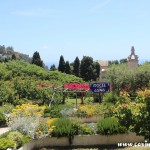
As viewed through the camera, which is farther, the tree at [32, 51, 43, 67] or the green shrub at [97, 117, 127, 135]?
the tree at [32, 51, 43, 67]

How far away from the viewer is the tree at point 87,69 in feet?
196

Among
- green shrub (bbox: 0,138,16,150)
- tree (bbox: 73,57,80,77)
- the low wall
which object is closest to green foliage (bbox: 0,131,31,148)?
green shrub (bbox: 0,138,16,150)

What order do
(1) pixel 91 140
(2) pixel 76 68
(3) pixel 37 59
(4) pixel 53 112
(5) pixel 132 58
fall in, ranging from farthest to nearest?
1. (5) pixel 132 58
2. (2) pixel 76 68
3. (3) pixel 37 59
4. (4) pixel 53 112
5. (1) pixel 91 140

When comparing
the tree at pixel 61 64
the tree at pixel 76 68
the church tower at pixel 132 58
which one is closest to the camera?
the tree at pixel 76 68

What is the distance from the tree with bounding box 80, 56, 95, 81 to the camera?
2351 inches

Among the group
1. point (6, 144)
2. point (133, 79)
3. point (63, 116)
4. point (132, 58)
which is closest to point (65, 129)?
point (6, 144)

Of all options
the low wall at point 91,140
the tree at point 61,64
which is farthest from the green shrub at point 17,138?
the tree at point 61,64

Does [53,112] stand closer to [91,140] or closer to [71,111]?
[71,111]

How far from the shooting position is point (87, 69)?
59688mm

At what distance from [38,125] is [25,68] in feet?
90.8

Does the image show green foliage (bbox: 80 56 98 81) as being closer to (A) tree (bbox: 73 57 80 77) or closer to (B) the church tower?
(A) tree (bbox: 73 57 80 77)

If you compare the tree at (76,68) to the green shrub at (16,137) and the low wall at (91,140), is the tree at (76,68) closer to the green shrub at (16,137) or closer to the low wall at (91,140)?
the low wall at (91,140)

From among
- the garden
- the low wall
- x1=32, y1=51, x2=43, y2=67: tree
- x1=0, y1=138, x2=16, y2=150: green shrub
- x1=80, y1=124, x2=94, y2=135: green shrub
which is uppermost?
x1=32, y1=51, x2=43, y2=67: tree

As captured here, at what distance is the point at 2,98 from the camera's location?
25641mm
